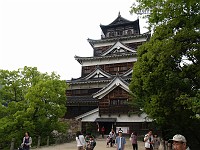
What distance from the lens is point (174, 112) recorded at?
11477mm

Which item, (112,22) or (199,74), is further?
(112,22)

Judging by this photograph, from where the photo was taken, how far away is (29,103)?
16484 mm

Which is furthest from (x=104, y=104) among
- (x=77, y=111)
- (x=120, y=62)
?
(x=120, y=62)

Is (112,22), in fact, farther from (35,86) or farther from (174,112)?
(174,112)

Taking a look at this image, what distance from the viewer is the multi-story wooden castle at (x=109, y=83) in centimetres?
2467

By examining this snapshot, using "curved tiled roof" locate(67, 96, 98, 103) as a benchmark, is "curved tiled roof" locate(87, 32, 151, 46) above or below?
above

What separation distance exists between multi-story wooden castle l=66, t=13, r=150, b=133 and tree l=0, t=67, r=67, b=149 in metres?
8.16

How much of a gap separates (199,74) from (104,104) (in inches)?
628

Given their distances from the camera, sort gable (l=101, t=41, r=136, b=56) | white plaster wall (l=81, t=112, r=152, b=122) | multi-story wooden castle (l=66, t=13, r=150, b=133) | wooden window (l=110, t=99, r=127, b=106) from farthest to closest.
→ gable (l=101, t=41, r=136, b=56) → wooden window (l=110, t=99, r=127, b=106) → multi-story wooden castle (l=66, t=13, r=150, b=133) → white plaster wall (l=81, t=112, r=152, b=122)

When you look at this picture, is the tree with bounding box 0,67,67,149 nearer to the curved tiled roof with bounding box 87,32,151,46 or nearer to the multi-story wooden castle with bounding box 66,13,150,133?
the multi-story wooden castle with bounding box 66,13,150,133

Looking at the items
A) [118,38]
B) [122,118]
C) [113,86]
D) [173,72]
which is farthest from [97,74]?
[173,72]

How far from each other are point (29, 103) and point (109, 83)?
10.8 metres

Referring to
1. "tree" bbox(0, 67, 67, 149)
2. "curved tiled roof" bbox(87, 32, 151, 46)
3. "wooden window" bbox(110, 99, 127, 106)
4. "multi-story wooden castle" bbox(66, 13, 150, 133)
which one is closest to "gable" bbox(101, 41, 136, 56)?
"multi-story wooden castle" bbox(66, 13, 150, 133)

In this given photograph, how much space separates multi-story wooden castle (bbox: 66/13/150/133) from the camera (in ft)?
80.9
